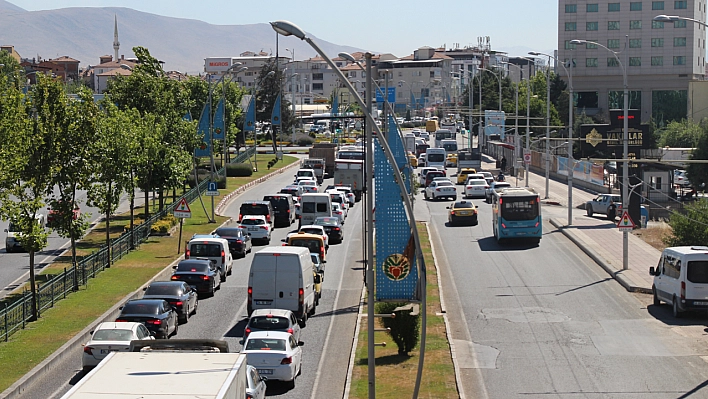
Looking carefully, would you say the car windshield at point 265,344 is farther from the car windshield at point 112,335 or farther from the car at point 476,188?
the car at point 476,188

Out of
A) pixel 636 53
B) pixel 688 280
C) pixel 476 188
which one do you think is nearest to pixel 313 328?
pixel 688 280

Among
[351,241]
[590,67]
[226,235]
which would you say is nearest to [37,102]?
[226,235]

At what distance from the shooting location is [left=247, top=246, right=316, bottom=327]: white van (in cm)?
2880

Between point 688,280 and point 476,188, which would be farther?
point 476,188

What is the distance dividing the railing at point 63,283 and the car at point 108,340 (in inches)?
199

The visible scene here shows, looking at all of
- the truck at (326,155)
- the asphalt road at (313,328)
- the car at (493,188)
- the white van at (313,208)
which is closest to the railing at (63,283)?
the asphalt road at (313,328)

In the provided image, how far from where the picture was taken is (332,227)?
48.0 m

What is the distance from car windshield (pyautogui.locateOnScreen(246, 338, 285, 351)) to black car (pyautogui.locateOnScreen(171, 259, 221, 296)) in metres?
11.7

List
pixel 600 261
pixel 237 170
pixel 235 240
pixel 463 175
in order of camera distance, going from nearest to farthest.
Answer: pixel 600 261
pixel 235 240
pixel 463 175
pixel 237 170

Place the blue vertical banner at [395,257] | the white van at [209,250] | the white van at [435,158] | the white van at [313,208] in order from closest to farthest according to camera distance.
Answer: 1. the blue vertical banner at [395,257]
2. the white van at [209,250]
3. the white van at [313,208]
4. the white van at [435,158]

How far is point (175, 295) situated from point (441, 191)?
42556mm

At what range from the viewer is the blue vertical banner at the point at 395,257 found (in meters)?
17.5

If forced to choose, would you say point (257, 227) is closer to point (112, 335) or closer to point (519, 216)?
point (519, 216)

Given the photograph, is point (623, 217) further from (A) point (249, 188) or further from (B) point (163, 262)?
(A) point (249, 188)
